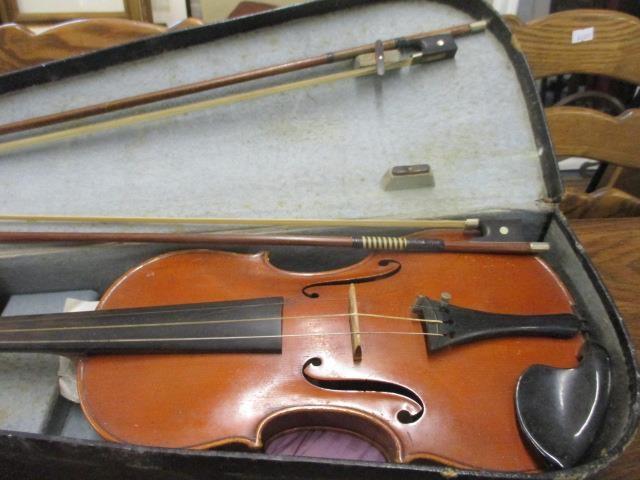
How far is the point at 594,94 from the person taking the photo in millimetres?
1692

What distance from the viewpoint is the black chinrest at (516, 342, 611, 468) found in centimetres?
61

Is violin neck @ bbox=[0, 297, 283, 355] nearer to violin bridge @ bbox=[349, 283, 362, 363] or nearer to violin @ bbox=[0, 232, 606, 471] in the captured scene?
violin @ bbox=[0, 232, 606, 471]

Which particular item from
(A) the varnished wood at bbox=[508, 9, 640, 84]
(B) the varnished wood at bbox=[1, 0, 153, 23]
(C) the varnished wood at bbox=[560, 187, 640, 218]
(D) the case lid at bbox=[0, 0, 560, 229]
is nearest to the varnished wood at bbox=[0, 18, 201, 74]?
(D) the case lid at bbox=[0, 0, 560, 229]

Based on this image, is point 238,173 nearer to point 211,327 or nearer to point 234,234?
point 234,234

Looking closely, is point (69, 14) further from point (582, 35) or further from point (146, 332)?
point (582, 35)

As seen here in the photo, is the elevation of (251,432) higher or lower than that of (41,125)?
lower

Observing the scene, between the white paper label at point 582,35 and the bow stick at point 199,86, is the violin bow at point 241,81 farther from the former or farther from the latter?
the white paper label at point 582,35

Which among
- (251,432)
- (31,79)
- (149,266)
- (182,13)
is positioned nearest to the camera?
(251,432)

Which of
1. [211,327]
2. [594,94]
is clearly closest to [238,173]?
[211,327]

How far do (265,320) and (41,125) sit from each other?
629mm

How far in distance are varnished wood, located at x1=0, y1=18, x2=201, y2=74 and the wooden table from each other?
1.13 meters

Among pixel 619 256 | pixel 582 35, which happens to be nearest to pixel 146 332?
pixel 619 256

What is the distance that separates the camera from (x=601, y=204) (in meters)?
A: 1.15

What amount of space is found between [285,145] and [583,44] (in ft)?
2.95
